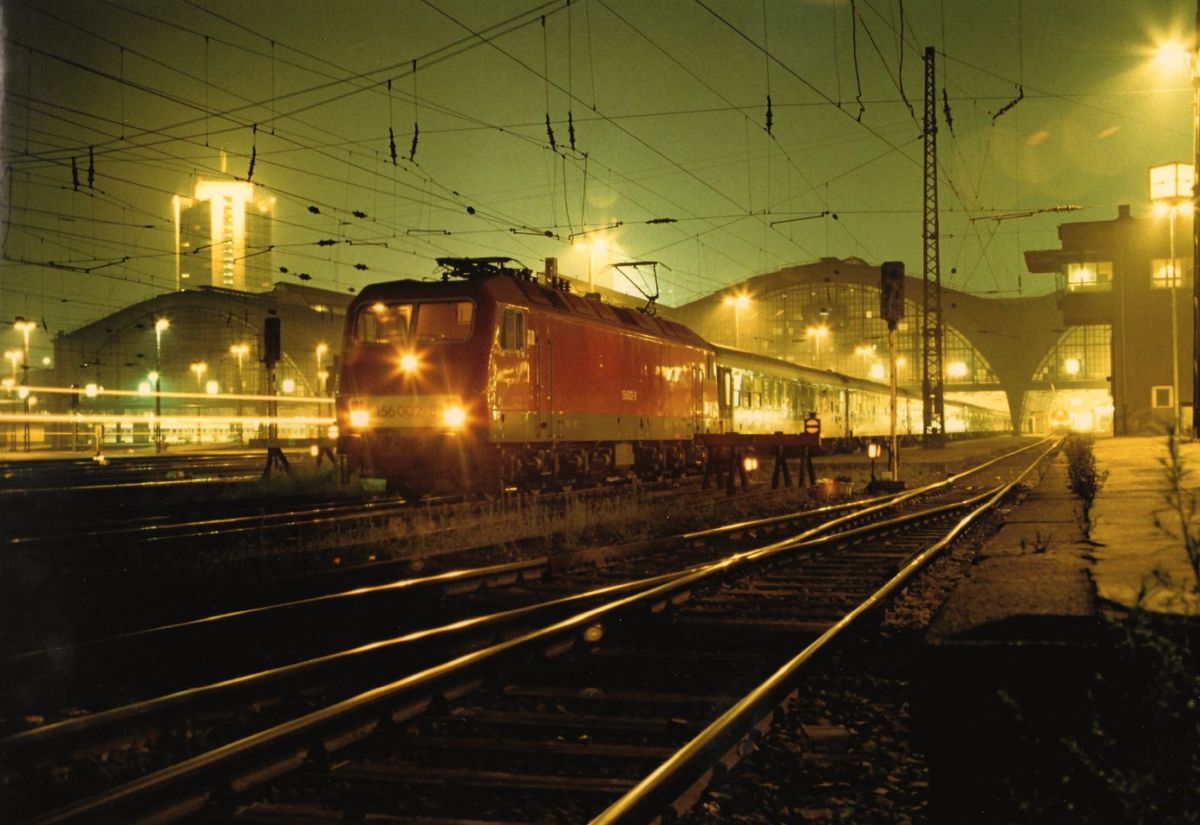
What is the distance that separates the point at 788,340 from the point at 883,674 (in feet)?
295

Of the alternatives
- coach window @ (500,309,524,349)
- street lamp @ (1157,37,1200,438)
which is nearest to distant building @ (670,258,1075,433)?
street lamp @ (1157,37,1200,438)

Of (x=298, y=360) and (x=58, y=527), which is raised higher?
(x=298, y=360)

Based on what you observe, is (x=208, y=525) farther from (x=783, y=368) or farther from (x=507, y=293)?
(x=783, y=368)

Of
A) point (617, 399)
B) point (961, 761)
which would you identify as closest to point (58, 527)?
point (617, 399)

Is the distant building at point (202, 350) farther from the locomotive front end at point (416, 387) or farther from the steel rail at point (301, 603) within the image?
the steel rail at point (301, 603)

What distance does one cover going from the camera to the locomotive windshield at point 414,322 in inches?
662

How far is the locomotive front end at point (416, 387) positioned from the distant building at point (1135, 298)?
135 ft

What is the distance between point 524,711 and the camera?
5777 mm

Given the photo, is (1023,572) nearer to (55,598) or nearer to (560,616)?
(560,616)

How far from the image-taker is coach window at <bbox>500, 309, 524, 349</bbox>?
54.8ft

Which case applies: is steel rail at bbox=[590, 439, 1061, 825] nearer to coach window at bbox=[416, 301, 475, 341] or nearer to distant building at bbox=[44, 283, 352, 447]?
coach window at bbox=[416, 301, 475, 341]

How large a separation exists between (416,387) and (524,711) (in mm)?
11491

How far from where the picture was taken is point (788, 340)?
95.2m

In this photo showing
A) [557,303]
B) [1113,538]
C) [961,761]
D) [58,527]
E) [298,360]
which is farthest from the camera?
[298,360]
